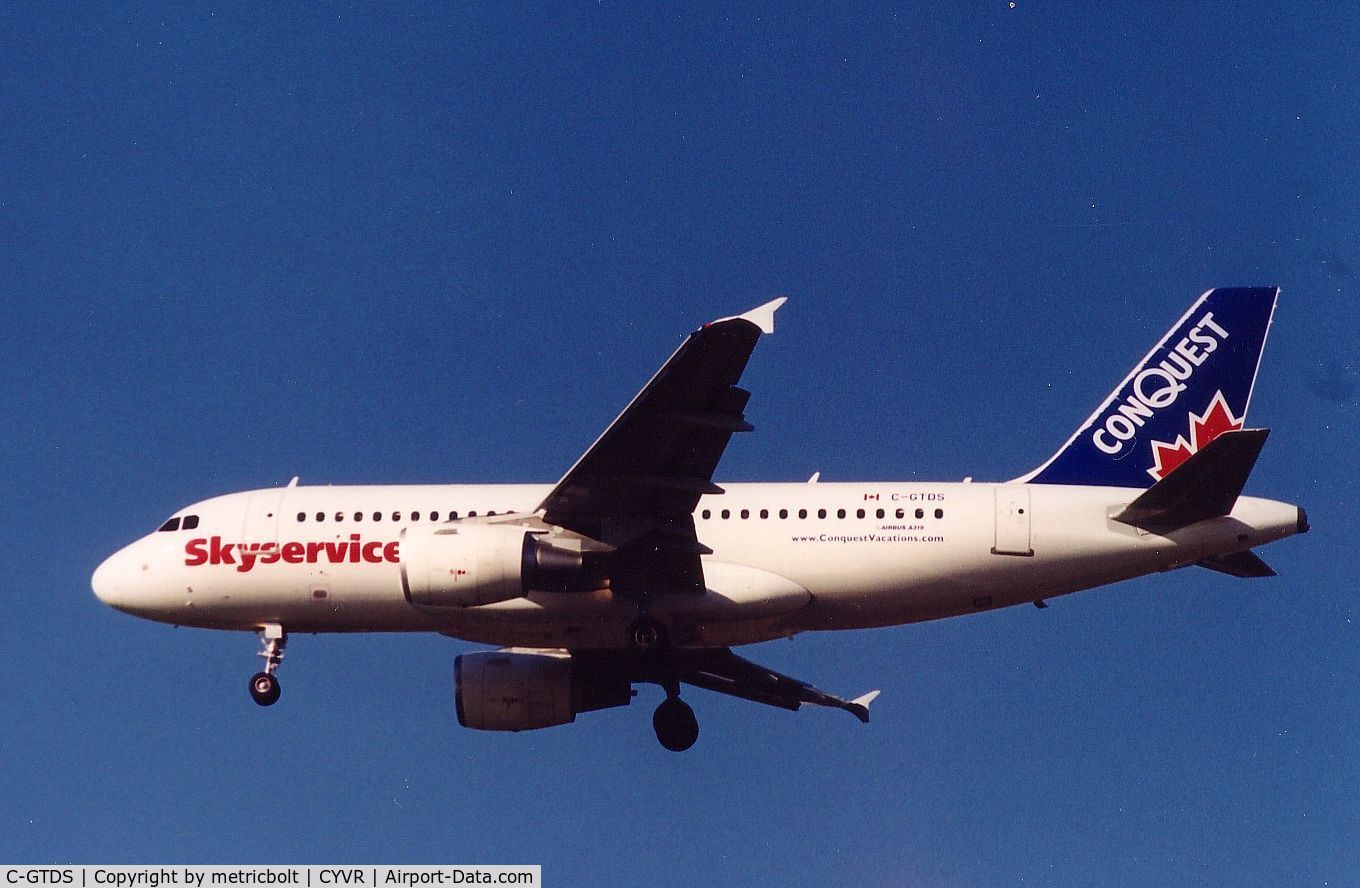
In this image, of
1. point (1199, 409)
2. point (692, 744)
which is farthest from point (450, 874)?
point (1199, 409)

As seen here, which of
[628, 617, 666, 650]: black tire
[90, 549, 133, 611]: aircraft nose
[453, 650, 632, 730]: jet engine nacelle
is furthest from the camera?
[90, 549, 133, 611]: aircraft nose

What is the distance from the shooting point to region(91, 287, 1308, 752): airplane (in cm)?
2584

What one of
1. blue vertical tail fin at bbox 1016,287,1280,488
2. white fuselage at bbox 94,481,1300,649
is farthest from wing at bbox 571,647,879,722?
blue vertical tail fin at bbox 1016,287,1280,488

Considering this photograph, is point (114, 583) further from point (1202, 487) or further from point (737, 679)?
point (1202, 487)

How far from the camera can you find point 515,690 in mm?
29547

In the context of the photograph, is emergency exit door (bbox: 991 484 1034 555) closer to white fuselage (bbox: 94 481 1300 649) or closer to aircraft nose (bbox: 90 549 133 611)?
white fuselage (bbox: 94 481 1300 649)

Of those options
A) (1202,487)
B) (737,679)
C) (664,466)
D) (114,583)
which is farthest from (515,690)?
(1202,487)

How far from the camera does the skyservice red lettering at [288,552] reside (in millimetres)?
28688

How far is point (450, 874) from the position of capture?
2342 cm

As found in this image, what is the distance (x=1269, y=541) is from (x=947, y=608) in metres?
5.13

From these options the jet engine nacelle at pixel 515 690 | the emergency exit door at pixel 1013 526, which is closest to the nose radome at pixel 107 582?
the jet engine nacelle at pixel 515 690

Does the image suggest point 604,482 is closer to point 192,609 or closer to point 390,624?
point 390,624

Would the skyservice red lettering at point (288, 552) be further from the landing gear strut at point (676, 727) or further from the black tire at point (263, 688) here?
the landing gear strut at point (676, 727)

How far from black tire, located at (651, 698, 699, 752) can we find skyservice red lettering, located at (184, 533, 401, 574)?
566cm
